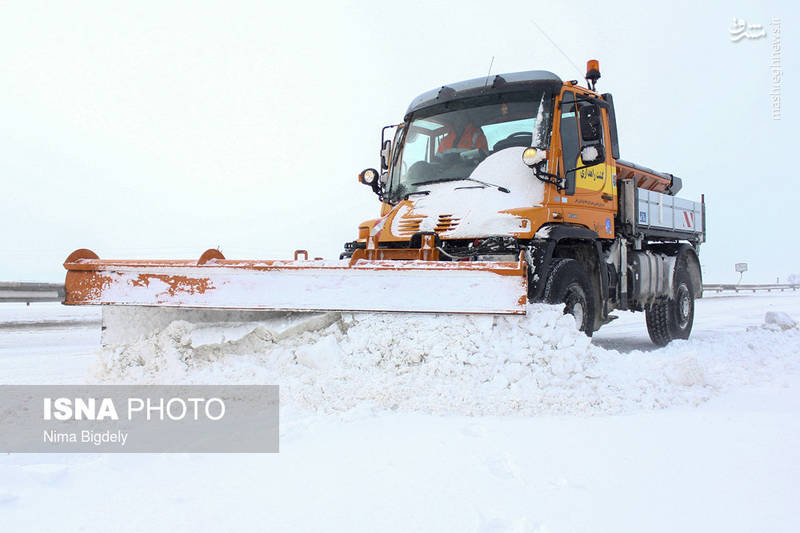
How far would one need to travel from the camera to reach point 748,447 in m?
2.92

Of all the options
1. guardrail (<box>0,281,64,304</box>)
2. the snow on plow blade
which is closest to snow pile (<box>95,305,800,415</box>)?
the snow on plow blade

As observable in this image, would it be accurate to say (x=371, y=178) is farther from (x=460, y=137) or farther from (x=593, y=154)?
(x=593, y=154)

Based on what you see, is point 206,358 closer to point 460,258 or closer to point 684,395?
point 460,258

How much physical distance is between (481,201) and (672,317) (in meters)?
4.55

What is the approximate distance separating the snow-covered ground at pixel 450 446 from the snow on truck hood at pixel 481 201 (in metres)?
1.11

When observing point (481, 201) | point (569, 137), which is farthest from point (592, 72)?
point (481, 201)

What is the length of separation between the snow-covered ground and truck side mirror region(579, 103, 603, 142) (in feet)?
6.53

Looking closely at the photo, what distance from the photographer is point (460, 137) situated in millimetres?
5691

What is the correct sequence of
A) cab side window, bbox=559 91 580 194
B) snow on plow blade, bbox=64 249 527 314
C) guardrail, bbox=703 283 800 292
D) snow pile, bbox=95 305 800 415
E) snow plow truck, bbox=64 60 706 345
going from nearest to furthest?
snow pile, bbox=95 305 800 415 → snow on plow blade, bbox=64 249 527 314 → snow plow truck, bbox=64 60 706 345 → cab side window, bbox=559 91 580 194 → guardrail, bbox=703 283 800 292

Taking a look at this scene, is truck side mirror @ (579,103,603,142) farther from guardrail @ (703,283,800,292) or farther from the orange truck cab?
guardrail @ (703,283,800,292)

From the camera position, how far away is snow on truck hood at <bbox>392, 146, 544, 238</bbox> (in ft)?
15.7

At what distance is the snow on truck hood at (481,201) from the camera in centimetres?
478

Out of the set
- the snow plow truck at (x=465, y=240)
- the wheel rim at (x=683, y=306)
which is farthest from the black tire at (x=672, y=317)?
the snow plow truck at (x=465, y=240)
